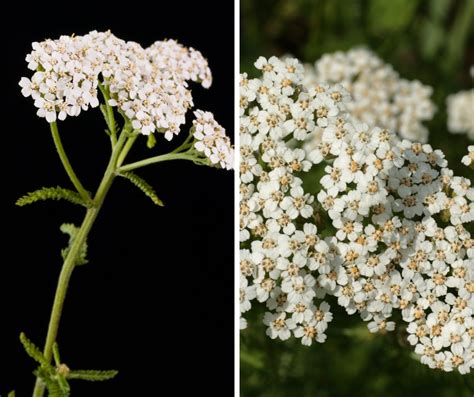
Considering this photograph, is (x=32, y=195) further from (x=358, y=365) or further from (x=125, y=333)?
(x=358, y=365)

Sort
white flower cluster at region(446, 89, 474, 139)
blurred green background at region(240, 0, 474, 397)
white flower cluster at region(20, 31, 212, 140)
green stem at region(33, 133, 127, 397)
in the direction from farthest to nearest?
white flower cluster at region(446, 89, 474, 139) → blurred green background at region(240, 0, 474, 397) → green stem at region(33, 133, 127, 397) → white flower cluster at region(20, 31, 212, 140)

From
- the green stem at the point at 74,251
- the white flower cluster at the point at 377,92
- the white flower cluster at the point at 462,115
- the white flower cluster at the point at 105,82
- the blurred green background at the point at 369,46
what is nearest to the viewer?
the white flower cluster at the point at 105,82

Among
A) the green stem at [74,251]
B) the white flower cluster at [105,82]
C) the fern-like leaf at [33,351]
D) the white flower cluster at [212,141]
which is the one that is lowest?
the fern-like leaf at [33,351]

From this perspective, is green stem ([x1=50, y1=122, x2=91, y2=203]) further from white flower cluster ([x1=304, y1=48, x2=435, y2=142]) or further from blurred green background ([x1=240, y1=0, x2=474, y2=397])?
white flower cluster ([x1=304, y1=48, x2=435, y2=142])

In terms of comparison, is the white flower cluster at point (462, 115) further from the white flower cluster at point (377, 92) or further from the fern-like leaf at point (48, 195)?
the fern-like leaf at point (48, 195)

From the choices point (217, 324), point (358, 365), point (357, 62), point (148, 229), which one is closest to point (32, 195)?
point (148, 229)

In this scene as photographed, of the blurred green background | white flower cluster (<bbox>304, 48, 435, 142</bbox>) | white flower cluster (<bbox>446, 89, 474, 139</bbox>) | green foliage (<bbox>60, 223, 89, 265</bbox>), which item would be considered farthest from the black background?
white flower cluster (<bbox>446, 89, 474, 139</bbox>)

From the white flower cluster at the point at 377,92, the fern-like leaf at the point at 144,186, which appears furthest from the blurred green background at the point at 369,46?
the fern-like leaf at the point at 144,186
